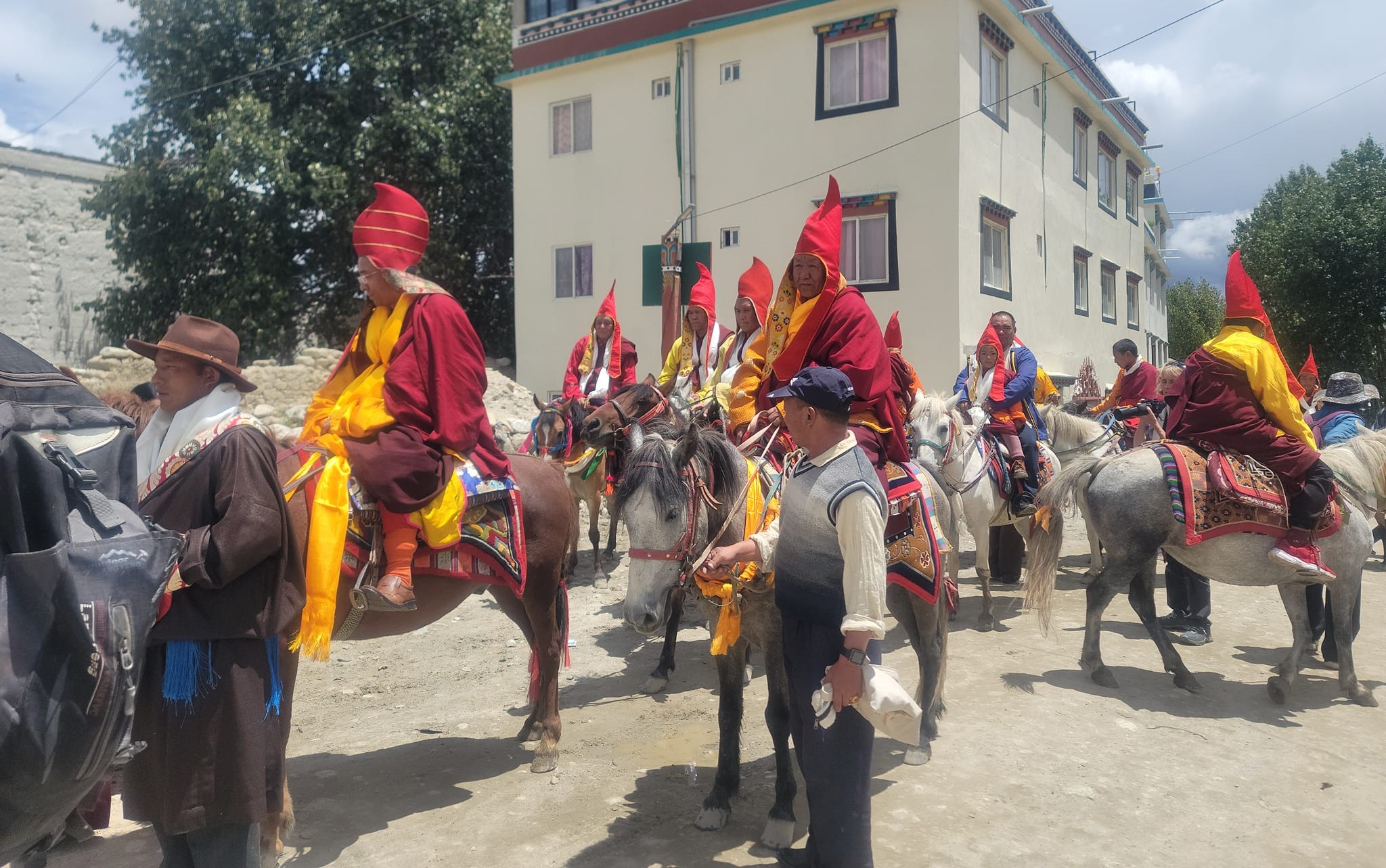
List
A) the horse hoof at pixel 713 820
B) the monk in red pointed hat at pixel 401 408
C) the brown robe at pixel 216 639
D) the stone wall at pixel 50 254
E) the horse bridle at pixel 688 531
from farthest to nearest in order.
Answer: the stone wall at pixel 50 254 < the horse hoof at pixel 713 820 < the monk in red pointed hat at pixel 401 408 < the horse bridle at pixel 688 531 < the brown robe at pixel 216 639

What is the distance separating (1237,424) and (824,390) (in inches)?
162

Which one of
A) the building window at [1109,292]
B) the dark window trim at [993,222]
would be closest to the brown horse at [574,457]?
the dark window trim at [993,222]

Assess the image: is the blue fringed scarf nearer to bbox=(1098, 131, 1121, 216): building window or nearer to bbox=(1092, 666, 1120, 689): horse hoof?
bbox=(1092, 666, 1120, 689): horse hoof

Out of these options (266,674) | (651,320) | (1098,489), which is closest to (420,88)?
(651,320)

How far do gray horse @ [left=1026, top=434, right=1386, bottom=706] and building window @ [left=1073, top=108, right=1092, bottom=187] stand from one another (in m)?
14.6

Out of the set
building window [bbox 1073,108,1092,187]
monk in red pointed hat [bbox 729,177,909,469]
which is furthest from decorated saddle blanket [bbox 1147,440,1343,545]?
building window [bbox 1073,108,1092,187]

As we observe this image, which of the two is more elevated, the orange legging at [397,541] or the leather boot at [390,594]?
the orange legging at [397,541]

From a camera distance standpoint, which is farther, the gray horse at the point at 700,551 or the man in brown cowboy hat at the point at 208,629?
the gray horse at the point at 700,551

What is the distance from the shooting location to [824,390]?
3.09m

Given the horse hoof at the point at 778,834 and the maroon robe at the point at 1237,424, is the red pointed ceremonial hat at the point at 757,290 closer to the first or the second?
the maroon robe at the point at 1237,424

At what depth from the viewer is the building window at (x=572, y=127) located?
59.9 feet

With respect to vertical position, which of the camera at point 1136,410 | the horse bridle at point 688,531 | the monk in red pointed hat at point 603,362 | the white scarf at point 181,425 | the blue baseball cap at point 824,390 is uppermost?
the monk in red pointed hat at point 603,362

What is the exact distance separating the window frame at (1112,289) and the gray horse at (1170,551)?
52.6 ft

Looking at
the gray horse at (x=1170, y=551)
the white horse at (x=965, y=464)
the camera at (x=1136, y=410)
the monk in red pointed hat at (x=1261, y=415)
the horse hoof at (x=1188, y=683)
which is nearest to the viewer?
the monk in red pointed hat at (x=1261, y=415)
